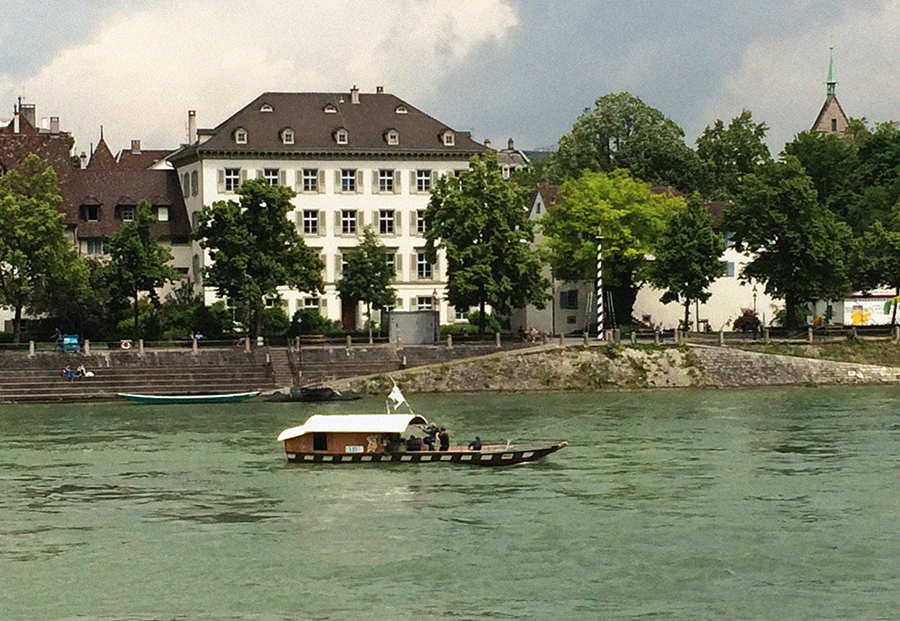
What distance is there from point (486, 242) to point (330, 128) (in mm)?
20595

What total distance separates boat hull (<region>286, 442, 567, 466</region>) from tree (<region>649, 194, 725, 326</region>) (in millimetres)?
48678

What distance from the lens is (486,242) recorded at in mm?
104750

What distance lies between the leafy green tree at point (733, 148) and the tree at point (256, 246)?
5754 cm

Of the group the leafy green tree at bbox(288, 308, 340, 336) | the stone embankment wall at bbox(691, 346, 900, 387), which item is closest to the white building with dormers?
the leafy green tree at bbox(288, 308, 340, 336)

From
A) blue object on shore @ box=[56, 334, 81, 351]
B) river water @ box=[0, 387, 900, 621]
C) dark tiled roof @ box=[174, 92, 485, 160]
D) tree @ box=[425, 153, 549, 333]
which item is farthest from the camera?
dark tiled roof @ box=[174, 92, 485, 160]

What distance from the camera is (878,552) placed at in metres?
42.7

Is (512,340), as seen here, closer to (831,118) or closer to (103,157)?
(103,157)

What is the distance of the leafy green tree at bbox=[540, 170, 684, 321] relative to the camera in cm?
11456

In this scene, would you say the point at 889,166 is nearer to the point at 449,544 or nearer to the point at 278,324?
the point at 278,324

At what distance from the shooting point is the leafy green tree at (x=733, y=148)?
151m

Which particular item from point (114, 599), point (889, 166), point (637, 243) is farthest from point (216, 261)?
point (114, 599)

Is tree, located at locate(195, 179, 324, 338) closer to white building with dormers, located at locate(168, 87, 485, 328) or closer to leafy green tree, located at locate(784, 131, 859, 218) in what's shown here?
white building with dormers, located at locate(168, 87, 485, 328)

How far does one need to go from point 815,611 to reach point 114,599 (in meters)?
15.8

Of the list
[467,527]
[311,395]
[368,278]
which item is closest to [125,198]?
[368,278]
